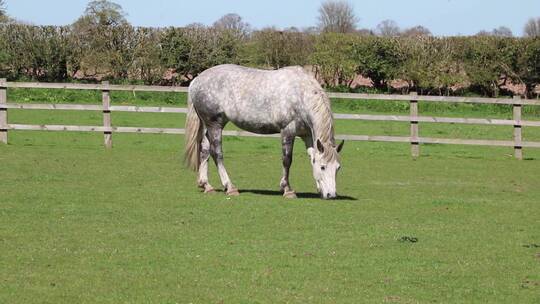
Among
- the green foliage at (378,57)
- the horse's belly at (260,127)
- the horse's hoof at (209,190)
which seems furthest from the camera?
the green foliage at (378,57)

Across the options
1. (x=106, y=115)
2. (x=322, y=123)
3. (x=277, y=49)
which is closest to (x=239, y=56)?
(x=277, y=49)

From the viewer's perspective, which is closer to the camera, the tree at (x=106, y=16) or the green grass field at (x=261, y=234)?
the green grass field at (x=261, y=234)

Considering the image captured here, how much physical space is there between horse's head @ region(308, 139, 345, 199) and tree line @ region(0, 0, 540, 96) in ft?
76.3

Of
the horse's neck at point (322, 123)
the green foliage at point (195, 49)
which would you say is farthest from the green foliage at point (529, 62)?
the horse's neck at point (322, 123)

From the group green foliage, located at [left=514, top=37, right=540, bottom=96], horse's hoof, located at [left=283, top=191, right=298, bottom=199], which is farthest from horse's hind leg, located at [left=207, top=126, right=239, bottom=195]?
green foliage, located at [left=514, top=37, right=540, bottom=96]

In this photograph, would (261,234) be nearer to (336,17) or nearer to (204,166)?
(204,166)

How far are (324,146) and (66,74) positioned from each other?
25044 millimetres

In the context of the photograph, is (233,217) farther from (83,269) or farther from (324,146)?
(83,269)

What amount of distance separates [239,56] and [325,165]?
2494 centimetres

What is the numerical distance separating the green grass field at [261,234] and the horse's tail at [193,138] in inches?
17.6

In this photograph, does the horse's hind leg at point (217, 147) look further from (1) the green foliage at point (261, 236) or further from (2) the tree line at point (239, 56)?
(2) the tree line at point (239, 56)

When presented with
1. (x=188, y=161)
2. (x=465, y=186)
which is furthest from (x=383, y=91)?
(x=188, y=161)

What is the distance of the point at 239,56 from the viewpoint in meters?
37.6

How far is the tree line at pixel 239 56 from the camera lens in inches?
1409
